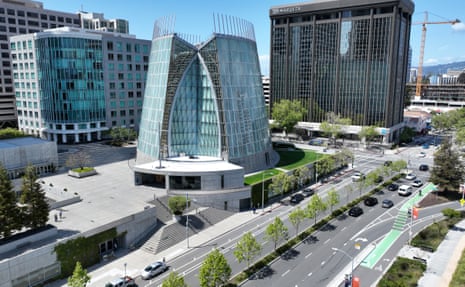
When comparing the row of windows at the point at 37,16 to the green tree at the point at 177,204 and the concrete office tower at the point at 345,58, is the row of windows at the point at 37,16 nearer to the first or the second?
the concrete office tower at the point at 345,58

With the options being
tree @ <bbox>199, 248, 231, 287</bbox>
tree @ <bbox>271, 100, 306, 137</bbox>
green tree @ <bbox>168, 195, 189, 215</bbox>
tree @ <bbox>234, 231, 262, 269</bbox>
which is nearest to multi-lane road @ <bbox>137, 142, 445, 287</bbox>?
tree @ <bbox>234, 231, 262, 269</bbox>

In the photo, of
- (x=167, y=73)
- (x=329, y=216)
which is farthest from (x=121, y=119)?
(x=329, y=216)

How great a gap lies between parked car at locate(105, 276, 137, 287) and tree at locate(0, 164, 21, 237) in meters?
14.6

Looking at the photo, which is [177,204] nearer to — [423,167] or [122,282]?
[122,282]

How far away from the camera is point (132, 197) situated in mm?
63250

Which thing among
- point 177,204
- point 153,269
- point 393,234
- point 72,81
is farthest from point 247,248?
point 72,81

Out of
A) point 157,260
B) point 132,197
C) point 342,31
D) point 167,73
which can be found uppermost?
point 342,31

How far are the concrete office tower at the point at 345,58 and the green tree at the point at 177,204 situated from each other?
90854mm

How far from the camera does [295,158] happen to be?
9419 cm

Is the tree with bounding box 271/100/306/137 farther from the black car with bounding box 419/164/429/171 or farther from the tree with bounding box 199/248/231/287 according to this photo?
the tree with bounding box 199/248/231/287

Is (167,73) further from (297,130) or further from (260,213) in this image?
(297,130)

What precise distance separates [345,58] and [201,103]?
249 ft

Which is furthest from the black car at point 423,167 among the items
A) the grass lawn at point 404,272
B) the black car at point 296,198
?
the grass lawn at point 404,272

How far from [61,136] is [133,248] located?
232ft
